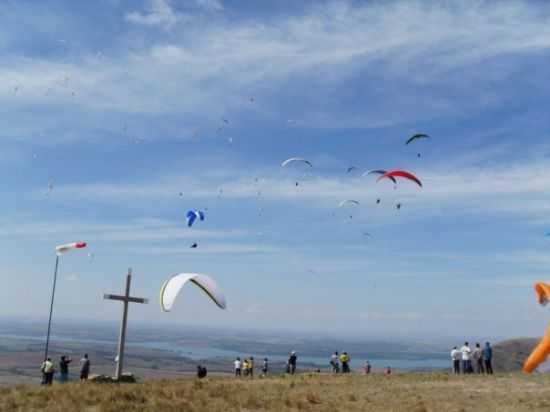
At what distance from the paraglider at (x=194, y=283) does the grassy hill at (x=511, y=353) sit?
65.3 meters

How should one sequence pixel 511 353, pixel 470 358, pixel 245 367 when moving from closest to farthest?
1. pixel 470 358
2. pixel 245 367
3. pixel 511 353

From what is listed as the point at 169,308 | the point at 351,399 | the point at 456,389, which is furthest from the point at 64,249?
the point at 456,389

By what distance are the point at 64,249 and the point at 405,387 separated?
17.8 meters

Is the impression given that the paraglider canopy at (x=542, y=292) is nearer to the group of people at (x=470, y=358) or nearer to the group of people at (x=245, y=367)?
the group of people at (x=470, y=358)

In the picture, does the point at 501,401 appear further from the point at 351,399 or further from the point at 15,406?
the point at 15,406

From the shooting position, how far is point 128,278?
91.4 feet

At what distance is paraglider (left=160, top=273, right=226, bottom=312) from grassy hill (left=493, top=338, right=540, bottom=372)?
65324mm

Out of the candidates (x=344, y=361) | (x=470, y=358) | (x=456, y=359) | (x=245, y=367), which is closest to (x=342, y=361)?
(x=344, y=361)

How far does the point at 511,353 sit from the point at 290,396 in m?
83.0

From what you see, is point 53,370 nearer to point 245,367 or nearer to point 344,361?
point 245,367

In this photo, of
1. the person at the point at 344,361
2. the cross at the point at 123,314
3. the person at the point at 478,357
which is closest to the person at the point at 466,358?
the person at the point at 478,357

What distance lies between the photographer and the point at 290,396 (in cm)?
2366

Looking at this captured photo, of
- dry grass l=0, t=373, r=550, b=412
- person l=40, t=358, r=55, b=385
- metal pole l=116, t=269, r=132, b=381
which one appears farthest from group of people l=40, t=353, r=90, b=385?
dry grass l=0, t=373, r=550, b=412

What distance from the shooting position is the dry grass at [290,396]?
20375mm
